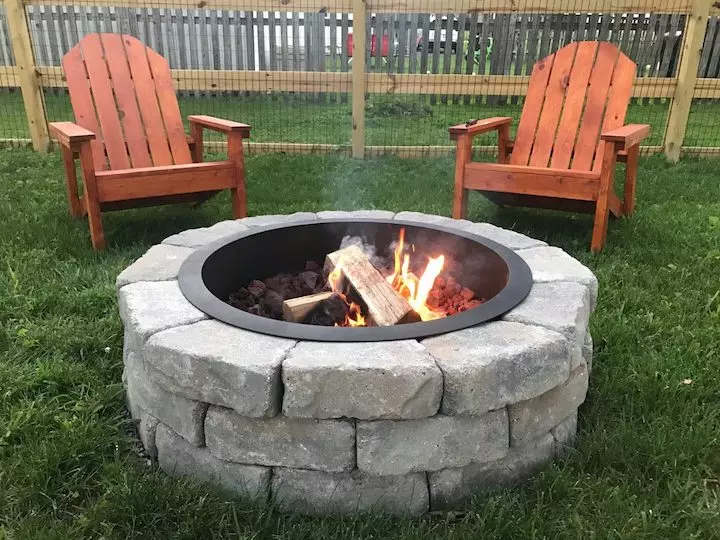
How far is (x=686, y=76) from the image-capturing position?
521 cm

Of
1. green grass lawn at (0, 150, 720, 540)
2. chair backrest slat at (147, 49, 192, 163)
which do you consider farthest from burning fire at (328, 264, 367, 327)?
chair backrest slat at (147, 49, 192, 163)

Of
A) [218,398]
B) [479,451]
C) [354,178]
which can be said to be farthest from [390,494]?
[354,178]

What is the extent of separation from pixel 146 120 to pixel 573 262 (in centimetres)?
286

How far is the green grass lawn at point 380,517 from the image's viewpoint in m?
1.55

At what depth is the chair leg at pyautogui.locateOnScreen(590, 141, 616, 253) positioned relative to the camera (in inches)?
130

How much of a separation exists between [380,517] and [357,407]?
311 millimetres

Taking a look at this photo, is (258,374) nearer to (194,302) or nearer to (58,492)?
(194,302)

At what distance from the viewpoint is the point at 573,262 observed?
7.20 feet

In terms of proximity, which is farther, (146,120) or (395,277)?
(146,120)

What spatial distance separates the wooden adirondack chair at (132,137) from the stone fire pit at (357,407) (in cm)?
178

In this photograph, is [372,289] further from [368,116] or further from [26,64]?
[368,116]

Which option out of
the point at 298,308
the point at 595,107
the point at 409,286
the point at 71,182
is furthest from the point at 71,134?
the point at 595,107

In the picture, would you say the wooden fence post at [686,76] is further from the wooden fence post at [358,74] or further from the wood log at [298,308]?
the wood log at [298,308]

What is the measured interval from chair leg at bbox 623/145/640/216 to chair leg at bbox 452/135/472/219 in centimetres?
97
